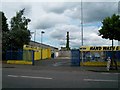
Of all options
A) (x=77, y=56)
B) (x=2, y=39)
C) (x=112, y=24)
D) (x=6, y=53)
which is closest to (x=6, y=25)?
(x=2, y=39)

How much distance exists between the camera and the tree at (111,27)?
94.6 feet

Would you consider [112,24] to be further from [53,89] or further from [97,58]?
[53,89]

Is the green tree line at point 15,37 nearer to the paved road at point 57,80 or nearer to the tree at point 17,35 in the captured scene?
the tree at point 17,35

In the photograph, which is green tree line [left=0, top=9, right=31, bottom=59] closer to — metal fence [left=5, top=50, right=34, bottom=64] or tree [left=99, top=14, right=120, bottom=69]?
metal fence [left=5, top=50, right=34, bottom=64]

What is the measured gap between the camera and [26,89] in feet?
40.3

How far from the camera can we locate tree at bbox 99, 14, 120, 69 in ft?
94.6

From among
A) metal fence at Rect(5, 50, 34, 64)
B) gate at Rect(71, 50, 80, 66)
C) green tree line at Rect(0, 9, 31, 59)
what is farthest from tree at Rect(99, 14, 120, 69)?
green tree line at Rect(0, 9, 31, 59)

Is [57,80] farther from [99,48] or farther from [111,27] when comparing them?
[99,48]

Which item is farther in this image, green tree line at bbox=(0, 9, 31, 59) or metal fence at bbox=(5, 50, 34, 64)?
green tree line at bbox=(0, 9, 31, 59)

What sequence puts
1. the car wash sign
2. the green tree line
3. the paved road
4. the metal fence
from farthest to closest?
the green tree line → the metal fence → the car wash sign → the paved road

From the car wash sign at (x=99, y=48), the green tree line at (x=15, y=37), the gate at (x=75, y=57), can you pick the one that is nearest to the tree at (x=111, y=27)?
the car wash sign at (x=99, y=48)

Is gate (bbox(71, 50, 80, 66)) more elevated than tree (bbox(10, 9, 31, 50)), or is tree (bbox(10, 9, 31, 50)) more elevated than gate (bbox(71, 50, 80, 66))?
tree (bbox(10, 9, 31, 50))

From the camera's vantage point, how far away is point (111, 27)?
28.9 m

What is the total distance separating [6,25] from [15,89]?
42.6m
